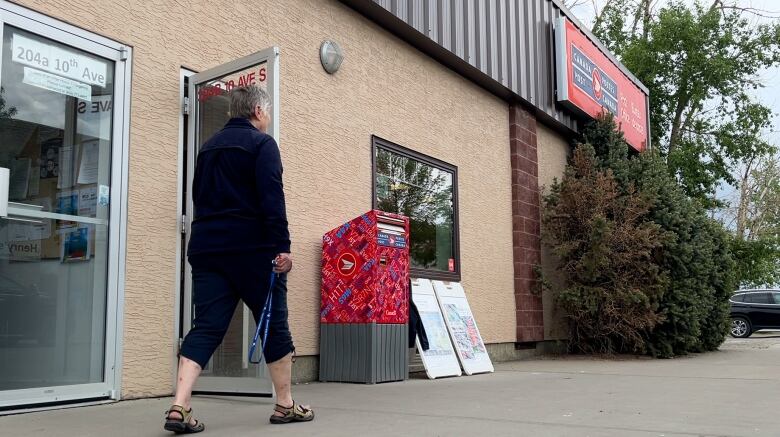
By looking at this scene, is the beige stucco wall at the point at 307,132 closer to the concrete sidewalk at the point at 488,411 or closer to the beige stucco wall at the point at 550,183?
the concrete sidewalk at the point at 488,411

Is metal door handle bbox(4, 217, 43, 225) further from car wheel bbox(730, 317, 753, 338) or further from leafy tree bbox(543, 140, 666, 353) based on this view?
car wheel bbox(730, 317, 753, 338)

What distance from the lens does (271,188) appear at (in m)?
3.76

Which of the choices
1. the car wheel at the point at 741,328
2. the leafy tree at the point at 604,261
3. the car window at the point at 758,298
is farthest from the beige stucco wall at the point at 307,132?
the car window at the point at 758,298

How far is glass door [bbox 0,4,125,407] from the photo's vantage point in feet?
14.3

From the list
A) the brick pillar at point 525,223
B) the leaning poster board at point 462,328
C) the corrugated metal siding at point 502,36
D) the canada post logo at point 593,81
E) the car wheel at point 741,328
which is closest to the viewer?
the leaning poster board at point 462,328

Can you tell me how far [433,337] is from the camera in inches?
285

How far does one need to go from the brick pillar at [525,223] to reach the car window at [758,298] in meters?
13.7

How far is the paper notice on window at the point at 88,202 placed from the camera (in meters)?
4.79

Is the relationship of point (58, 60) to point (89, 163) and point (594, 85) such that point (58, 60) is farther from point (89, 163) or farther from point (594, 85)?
point (594, 85)

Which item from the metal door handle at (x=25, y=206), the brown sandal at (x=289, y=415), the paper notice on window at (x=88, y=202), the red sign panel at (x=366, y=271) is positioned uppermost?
the paper notice on window at (x=88, y=202)

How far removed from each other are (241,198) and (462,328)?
14.6 feet

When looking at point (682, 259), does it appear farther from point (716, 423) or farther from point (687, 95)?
point (687, 95)

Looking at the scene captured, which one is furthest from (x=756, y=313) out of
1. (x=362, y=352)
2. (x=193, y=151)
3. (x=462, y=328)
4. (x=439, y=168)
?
(x=193, y=151)

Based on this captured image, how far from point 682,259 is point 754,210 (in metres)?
34.9
